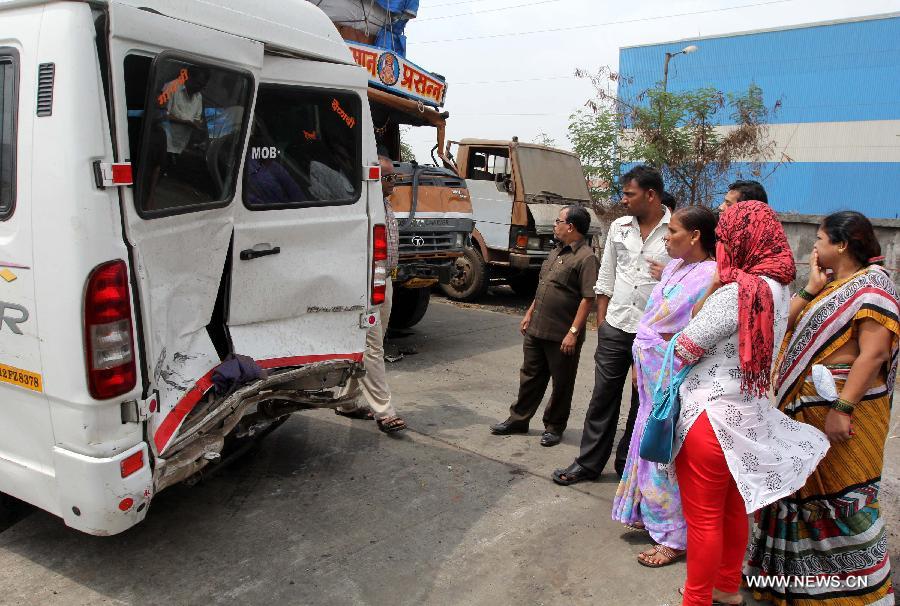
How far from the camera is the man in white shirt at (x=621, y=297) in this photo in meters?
3.68

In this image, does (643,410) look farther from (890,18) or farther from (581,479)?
(890,18)

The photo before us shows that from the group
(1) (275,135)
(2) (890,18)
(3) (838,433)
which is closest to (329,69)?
(1) (275,135)

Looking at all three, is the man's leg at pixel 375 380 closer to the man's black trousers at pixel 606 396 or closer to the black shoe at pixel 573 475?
the black shoe at pixel 573 475

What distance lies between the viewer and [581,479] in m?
Result: 3.96

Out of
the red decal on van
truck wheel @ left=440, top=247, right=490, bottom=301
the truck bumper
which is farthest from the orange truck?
the red decal on van

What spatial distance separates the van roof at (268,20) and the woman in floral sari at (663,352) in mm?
1955

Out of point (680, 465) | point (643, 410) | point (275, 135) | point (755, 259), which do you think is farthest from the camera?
point (275, 135)

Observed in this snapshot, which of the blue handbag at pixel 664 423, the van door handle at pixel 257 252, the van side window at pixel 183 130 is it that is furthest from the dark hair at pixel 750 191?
the van side window at pixel 183 130

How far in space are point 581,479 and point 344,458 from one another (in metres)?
1.41

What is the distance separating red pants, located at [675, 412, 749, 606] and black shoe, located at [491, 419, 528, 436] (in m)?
2.07

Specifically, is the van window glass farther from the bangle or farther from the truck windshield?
the truck windshield

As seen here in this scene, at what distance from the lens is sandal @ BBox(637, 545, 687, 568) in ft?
10.3

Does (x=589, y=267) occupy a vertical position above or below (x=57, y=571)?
above

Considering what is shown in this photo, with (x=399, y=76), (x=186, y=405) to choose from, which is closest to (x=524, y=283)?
(x=399, y=76)
